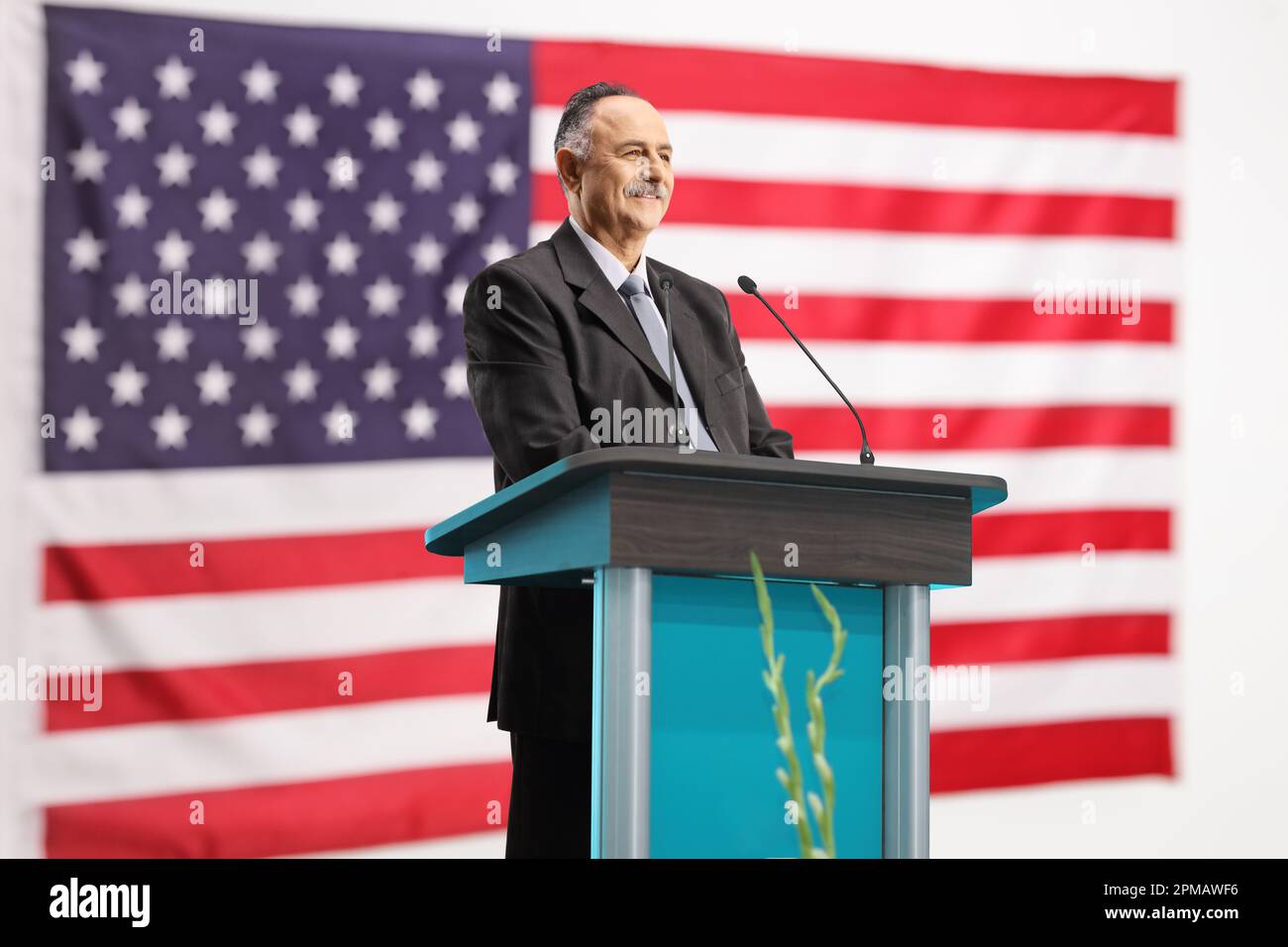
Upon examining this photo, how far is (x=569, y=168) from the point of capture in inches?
86.9

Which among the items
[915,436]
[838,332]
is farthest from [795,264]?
[915,436]

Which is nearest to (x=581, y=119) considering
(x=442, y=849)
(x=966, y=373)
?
(x=966, y=373)

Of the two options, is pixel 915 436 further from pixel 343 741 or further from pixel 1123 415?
pixel 343 741

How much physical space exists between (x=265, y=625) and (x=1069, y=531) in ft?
7.80

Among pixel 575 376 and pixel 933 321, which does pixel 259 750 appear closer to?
pixel 575 376

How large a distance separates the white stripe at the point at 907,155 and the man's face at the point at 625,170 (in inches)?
56.7

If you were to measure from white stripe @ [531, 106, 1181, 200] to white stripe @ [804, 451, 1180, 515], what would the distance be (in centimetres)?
83

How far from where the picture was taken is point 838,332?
3707 millimetres

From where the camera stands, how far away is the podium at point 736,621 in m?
1.29

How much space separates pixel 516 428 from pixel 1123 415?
8.79ft

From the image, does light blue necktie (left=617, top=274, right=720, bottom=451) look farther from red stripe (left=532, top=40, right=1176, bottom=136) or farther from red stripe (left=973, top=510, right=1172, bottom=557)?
red stripe (left=973, top=510, right=1172, bottom=557)

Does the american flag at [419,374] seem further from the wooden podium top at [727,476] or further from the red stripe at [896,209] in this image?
the wooden podium top at [727,476]

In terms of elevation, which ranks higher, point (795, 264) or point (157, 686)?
point (795, 264)

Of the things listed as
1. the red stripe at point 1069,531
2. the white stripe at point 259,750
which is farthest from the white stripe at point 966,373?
the white stripe at point 259,750
